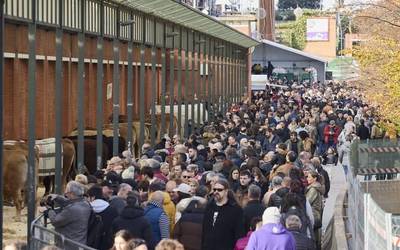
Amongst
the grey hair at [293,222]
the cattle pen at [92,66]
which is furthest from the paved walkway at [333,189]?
the grey hair at [293,222]

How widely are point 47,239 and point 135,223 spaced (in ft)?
3.25

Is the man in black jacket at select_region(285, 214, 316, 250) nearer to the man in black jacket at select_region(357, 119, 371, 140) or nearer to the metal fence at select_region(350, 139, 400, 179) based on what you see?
the metal fence at select_region(350, 139, 400, 179)

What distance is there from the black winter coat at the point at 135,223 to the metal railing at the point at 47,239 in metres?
0.74

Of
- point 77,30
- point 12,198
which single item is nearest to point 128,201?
point 12,198

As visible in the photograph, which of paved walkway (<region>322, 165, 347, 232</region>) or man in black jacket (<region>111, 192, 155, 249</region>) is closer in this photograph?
man in black jacket (<region>111, 192, 155, 249</region>)

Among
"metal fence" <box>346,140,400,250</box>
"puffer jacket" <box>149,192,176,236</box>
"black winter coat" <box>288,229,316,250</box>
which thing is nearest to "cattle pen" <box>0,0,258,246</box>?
"puffer jacket" <box>149,192,176,236</box>

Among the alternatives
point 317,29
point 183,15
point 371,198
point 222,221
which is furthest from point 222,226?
point 317,29

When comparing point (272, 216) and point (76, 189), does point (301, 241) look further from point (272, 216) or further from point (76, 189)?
point (76, 189)

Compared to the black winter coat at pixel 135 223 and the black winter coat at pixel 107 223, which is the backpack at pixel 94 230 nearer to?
the black winter coat at pixel 107 223

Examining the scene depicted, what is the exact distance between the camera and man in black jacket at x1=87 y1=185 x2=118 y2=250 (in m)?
12.4

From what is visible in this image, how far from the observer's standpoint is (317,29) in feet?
456

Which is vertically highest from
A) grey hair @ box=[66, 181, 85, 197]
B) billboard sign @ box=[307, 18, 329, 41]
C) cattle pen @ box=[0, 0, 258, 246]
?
billboard sign @ box=[307, 18, 329, 41]

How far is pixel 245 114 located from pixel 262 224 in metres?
30.5

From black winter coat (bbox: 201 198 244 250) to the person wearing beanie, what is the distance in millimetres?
1439
